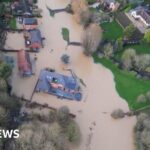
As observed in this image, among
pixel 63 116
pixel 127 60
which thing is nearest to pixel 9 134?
pixel 63 116

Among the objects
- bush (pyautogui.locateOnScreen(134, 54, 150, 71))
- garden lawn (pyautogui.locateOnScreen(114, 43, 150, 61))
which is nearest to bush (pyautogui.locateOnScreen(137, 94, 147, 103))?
bush (pyautogui.locateOnScreen(134, 54, 150, 71))

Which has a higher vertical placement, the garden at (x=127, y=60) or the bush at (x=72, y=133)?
the garden at (x=127, y=60)

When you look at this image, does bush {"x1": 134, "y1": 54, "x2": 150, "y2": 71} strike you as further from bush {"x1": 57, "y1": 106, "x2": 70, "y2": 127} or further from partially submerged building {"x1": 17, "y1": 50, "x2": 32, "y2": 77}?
partially submerged building {"x1": 17, "y1": 50, "x2": 32, "y2": 77}

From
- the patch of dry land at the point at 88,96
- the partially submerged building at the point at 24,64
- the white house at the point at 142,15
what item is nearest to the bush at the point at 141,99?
the patch of dry land at the point at 88,96

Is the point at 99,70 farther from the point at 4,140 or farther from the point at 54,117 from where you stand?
the point at 4,140

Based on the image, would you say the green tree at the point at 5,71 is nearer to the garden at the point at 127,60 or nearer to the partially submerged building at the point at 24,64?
the partially submerged building at the point at 24,64

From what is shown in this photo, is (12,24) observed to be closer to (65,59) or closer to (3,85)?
(65,59)
